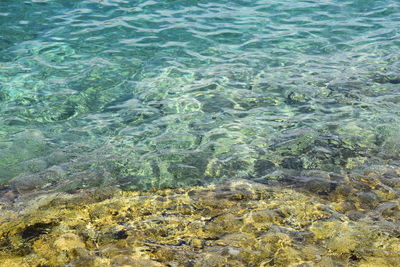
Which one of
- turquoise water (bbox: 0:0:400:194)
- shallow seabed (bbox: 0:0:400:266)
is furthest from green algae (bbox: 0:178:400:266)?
turquoise water (bbox: 0:0:400:194)

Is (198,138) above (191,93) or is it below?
below

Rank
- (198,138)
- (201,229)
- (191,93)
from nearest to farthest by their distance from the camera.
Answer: (201,229) → (198,138) → (191,93)

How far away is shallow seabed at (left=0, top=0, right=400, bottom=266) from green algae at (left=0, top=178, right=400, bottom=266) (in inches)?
0.8

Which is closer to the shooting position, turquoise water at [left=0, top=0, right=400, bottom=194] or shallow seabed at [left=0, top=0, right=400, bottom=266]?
shallow seabed at [left=0, top=0, right=400, bottom=266]

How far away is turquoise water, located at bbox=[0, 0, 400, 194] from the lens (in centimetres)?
584

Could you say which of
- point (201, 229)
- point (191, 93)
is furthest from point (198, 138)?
point (201, 229)

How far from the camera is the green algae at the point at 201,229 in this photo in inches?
146

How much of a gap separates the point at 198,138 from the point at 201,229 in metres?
2.42

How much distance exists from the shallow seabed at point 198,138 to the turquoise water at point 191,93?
0.03m

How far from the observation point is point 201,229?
4223 mm

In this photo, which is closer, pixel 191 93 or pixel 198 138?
pixel 198 138

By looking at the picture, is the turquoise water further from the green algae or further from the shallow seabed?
the green algae

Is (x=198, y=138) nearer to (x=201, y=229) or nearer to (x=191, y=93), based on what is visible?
(x=191, y=93)

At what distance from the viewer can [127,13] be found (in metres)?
11.9
